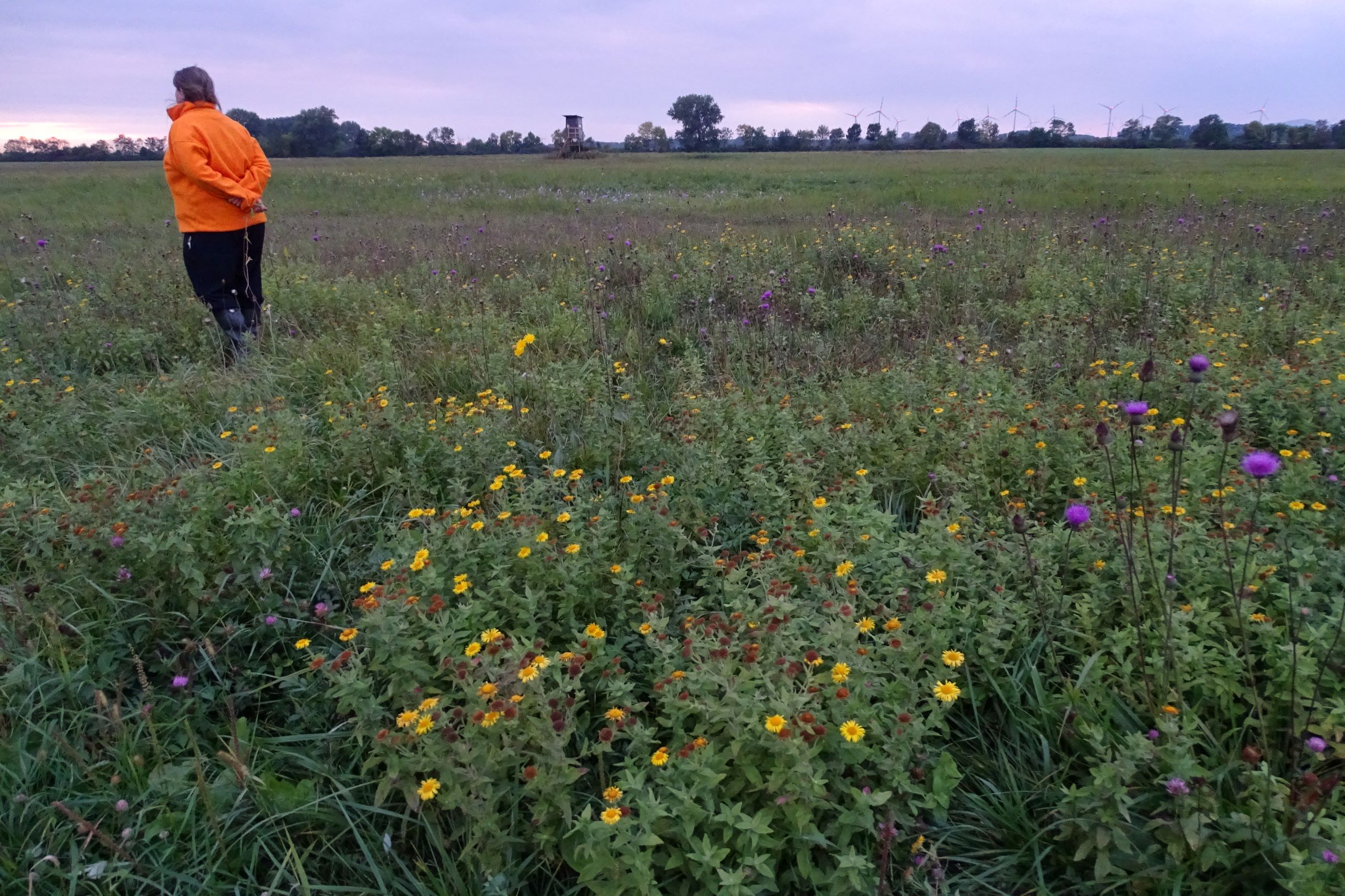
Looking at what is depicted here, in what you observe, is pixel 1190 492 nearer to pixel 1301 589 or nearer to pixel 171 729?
pixel 1301 589

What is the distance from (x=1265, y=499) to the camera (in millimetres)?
2701

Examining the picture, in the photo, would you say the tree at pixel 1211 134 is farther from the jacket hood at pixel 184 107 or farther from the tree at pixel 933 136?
the jacket hood at pixel 184 107

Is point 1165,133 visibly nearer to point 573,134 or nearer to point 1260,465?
point 573,134

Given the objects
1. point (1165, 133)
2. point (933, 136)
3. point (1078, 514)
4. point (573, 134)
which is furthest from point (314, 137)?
point (1078, 514)

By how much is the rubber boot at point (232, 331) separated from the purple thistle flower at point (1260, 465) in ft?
18.2

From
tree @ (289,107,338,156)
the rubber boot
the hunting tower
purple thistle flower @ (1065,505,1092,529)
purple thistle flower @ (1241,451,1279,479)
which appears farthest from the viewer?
tree @ (289,107,338,156)

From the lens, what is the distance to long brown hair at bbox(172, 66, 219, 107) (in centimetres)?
500

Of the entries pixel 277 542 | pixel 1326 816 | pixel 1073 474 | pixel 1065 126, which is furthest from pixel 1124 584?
pixel 1065 126

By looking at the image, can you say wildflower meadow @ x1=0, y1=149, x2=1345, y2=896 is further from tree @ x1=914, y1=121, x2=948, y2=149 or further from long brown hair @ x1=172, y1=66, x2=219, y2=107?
tree @ x1=914, y1=121, x2=948, y2=149

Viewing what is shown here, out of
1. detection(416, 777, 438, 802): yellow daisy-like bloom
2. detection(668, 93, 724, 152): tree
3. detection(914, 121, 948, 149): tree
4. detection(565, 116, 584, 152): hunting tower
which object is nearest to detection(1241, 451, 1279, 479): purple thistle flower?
detection(416, 777, 438, 802): yellow daisy-like bloom

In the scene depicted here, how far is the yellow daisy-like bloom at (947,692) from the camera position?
181cm

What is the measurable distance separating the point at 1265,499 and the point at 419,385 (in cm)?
419

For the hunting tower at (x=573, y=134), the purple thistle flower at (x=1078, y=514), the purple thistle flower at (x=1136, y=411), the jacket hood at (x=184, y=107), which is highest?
the hunting tower at (x=573, y=134)

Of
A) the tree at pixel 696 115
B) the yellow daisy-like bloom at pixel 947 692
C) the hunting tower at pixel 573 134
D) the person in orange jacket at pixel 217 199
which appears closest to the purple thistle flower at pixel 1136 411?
the yellow daisy-like bloom at pixel 947 692
